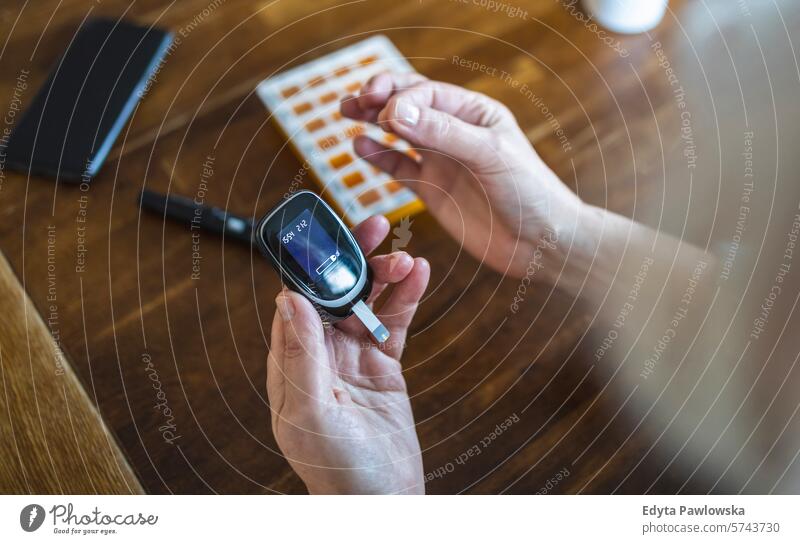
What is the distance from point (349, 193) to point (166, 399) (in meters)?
0.19

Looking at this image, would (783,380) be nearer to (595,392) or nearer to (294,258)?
(595,392)

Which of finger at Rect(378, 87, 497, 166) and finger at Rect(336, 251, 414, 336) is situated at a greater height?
finger at Rect(378, 87, 497, 166)

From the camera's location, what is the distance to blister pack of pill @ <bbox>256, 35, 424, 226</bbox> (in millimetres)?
517

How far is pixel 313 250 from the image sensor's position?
42 centimetres

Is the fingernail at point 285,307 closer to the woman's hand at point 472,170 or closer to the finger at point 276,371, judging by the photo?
the finger at point 276,371

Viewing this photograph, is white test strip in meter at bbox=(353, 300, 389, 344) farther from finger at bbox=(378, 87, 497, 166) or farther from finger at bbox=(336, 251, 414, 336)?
finger at bbox=(378, 87, 497, 166)

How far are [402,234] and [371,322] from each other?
3.1 inches

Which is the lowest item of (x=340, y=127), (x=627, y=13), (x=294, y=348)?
(x=294, y=348)

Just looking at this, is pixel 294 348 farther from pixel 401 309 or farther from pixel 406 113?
pixel 406 113

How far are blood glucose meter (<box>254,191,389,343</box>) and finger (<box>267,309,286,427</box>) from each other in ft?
0.14
